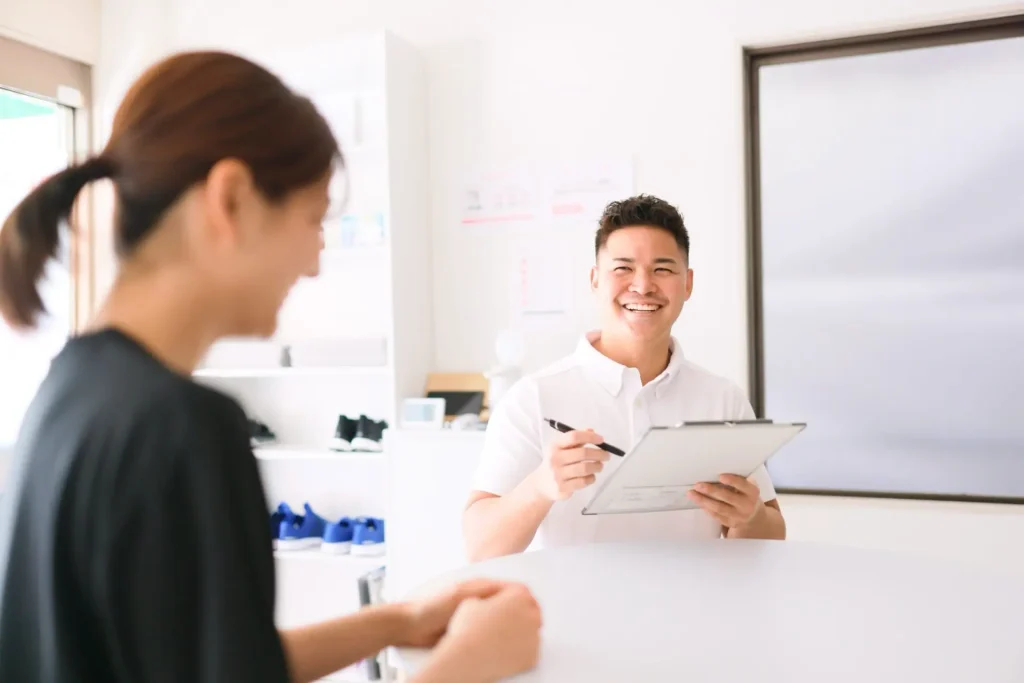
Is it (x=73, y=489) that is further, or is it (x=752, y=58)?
(x=752, y=58)

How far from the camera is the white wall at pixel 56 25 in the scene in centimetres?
299

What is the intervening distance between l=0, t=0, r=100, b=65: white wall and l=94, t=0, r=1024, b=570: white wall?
847 millimetres

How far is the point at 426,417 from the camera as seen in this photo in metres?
2.67

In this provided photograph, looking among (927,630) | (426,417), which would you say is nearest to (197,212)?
(927,630)

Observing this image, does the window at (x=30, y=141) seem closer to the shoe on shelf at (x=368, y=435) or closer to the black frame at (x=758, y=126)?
the shoe on shelf at (x=368, y=435)

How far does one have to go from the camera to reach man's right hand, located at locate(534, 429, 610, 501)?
4.51 feet

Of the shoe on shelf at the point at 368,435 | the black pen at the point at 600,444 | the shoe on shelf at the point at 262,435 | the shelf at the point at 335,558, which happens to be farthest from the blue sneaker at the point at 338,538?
the black pen at the point at 600,444

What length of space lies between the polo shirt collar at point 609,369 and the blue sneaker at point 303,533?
1.52m

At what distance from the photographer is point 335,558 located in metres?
2.79

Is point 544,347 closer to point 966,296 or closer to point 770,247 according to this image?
point 770,247

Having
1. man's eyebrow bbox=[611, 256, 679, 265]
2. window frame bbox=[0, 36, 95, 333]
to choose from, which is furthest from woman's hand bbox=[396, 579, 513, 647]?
window frame bbox=[0, 36, 95, 333]

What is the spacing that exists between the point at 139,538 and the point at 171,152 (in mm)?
288

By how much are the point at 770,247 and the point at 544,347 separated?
782 mm

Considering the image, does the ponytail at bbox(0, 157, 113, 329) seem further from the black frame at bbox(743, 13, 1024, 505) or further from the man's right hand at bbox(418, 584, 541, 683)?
the black frame at bbox(743, 13, 1024, 505)
